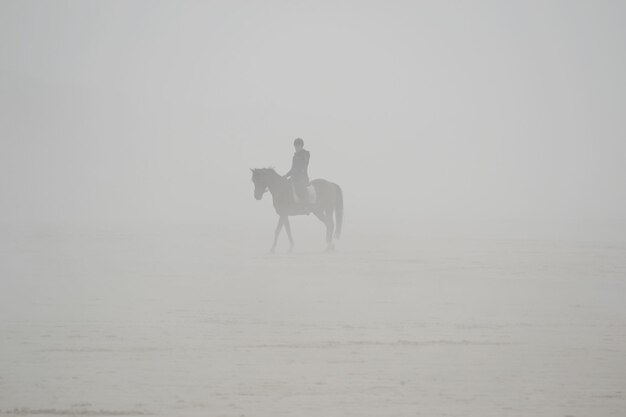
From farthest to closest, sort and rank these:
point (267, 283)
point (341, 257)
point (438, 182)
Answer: point (438, 182), point (341, 257), point (267, 283)

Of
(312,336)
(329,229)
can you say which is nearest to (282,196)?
(329,229)

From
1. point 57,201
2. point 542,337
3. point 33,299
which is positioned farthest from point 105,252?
point 57,201

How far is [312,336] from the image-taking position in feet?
40.5

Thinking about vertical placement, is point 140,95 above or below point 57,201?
above

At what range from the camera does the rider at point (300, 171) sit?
21734mm

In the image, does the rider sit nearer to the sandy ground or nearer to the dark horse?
the dark horse

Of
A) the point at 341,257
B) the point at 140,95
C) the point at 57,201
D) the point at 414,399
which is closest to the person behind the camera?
the point at 414,399

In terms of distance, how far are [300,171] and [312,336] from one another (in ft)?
32.1

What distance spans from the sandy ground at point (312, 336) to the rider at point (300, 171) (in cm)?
176

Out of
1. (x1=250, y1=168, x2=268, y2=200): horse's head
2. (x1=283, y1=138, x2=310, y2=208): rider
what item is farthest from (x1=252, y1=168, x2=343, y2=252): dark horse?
(x1=283, y1=138, x2=310, y2=208): rider

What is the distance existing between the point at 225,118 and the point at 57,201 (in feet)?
114

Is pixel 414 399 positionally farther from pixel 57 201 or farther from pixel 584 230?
pixel 57 201

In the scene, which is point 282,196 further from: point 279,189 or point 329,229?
point 329,229

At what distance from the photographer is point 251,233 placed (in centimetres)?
2852
